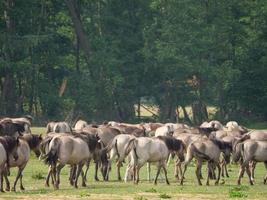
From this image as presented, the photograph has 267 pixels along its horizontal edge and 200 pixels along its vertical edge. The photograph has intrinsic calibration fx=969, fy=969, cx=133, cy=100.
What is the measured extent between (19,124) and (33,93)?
2682 cm

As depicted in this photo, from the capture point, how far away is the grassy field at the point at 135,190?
26.7 meters

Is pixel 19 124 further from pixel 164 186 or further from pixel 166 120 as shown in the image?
pixel 166 120

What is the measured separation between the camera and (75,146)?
98.1 feet

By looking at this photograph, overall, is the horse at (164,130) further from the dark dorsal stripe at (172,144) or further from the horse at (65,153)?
the horse at (65,153)

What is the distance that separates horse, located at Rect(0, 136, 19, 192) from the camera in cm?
2764

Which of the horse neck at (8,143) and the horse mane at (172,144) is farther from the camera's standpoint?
the horse mane at (172,144)

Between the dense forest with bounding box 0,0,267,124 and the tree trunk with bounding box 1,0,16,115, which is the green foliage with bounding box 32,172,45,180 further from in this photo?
the tree trunk with bounding box 1,0,16,115

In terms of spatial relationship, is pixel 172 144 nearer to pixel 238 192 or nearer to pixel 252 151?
pixel 252 151

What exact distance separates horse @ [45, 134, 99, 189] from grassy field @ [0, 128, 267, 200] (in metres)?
0.60

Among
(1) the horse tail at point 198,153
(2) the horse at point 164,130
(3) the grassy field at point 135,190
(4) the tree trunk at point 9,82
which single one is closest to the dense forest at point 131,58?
(4) the tree trunk at point 9,82

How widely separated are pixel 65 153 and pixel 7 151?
1962 millimetres

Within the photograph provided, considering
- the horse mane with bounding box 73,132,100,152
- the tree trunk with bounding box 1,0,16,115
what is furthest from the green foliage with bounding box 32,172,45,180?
the tree trunk with bounding box 1,0,16,115

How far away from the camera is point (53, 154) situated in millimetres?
29266

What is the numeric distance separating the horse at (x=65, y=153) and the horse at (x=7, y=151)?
39.8 inches
